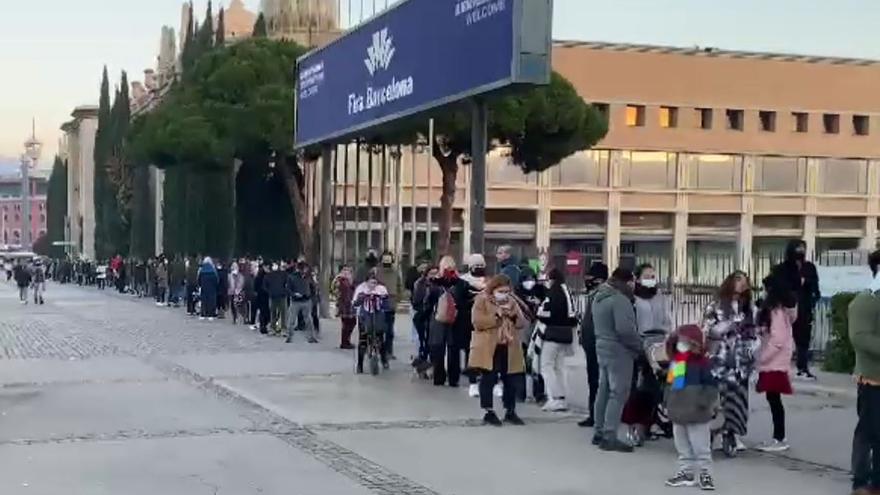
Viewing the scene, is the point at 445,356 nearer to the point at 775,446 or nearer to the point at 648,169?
the point at 775,446

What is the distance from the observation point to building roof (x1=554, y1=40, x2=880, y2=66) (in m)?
62.7

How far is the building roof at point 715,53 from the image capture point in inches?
2468

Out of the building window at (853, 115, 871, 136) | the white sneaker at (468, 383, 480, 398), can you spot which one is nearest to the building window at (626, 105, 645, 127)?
the building window at (853, 115, 871, 136)

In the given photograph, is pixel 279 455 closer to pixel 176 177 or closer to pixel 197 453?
pixel 197 453

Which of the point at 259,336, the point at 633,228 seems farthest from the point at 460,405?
the point at 633,228

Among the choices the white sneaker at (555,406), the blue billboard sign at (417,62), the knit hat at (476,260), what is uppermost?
the blue billboard sign at (417,62)

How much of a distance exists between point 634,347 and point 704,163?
55.4 m

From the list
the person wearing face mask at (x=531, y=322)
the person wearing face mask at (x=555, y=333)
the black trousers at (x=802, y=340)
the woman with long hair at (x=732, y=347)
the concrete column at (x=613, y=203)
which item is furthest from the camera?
the concrete column at (x=613, y=203)

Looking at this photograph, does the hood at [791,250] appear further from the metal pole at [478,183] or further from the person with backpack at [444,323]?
the metal pole at [478,183]

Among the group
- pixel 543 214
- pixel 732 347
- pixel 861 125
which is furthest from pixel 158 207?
pixel 732 347

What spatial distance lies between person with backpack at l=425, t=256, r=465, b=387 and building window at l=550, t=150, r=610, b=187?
4570 cm

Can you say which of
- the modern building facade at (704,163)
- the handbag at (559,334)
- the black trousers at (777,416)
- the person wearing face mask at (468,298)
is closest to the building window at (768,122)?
the modern building facade at (704,163)

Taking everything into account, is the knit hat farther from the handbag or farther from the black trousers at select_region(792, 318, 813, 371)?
the black trousers at select_region(792, 318, 813, 371)

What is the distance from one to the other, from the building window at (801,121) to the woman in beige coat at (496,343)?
5581 centimetres
